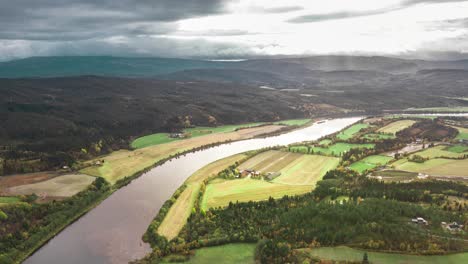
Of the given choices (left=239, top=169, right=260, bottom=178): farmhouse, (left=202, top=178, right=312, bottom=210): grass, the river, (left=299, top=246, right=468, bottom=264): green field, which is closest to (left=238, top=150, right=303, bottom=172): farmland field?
(left=239, top=169, right=260, bottom=178): farmhouse

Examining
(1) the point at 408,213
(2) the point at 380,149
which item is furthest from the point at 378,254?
(2) the point at 380,149

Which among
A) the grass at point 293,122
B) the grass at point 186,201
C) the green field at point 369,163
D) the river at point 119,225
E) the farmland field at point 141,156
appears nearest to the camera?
the river at point 119,225

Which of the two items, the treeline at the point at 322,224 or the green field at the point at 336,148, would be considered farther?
the green field at the point at 336,148

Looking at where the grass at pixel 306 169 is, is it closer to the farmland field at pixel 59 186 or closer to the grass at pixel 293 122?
the farmland field at pixel 59 186

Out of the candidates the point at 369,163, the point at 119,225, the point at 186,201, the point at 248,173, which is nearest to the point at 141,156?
the point at 248,173

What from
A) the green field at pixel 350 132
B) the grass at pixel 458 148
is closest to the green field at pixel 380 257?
the grass at pixel 458 148

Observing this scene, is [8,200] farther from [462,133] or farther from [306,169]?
[462,133]

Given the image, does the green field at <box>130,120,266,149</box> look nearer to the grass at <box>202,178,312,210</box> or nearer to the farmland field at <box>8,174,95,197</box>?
the farmland field at <box>8,174,95,197</box>
